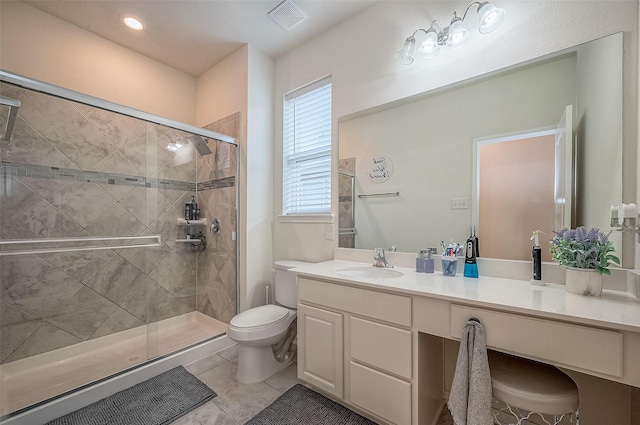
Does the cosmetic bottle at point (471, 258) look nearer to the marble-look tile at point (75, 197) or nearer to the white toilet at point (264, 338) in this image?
the white toilet at point (264, 338)

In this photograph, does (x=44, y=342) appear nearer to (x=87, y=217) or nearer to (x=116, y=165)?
(x=87, y=217)

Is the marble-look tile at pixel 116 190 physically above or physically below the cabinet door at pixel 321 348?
above

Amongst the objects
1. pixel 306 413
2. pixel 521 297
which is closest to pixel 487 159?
pixel 521 297

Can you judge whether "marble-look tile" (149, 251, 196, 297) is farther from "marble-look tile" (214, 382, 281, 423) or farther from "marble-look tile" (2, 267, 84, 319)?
"marble-look tile" (214, 382, 281, 423)

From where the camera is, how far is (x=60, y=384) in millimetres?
1660

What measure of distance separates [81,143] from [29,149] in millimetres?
307

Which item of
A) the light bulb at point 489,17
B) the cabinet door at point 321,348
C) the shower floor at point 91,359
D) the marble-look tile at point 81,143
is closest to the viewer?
the light bulb at point 489,17

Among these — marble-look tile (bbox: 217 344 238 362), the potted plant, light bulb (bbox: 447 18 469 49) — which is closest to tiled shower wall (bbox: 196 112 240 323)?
marble-look tile (bbox: 217 344 238 362)

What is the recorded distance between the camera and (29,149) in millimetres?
1892

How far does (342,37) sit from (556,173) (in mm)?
1779

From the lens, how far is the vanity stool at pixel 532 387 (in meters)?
0.90

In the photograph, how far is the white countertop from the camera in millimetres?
855

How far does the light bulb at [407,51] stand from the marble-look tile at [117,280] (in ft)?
9.04

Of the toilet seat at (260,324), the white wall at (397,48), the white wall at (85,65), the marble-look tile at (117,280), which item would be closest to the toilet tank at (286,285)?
the toilet seat at (260,324)
